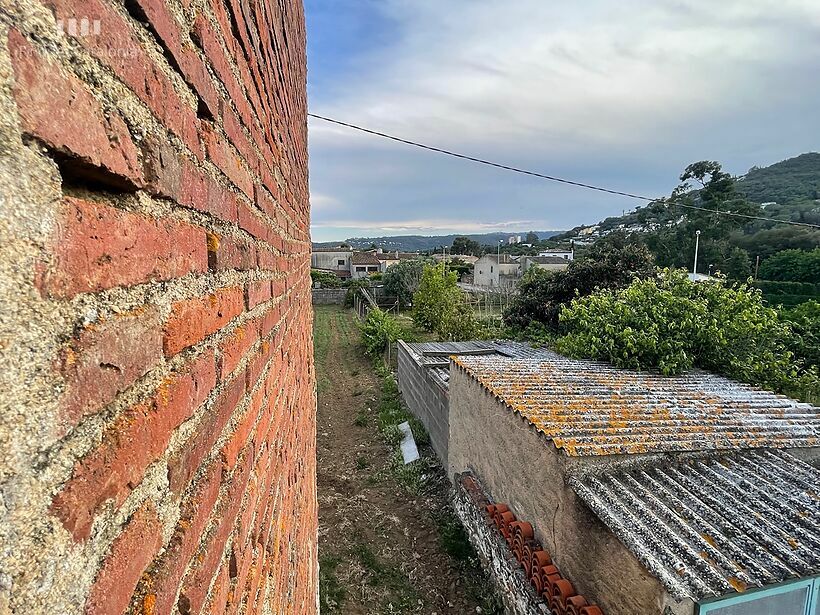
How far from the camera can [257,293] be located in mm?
1418

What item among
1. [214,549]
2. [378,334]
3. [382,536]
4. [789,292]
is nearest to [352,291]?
[378,334]

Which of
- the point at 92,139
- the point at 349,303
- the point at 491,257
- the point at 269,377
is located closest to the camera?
the point at 92,139

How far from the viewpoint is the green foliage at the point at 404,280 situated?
34719mm

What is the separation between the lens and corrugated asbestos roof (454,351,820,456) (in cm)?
485

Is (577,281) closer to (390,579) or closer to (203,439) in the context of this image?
(390,579)

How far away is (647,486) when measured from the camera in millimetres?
4367

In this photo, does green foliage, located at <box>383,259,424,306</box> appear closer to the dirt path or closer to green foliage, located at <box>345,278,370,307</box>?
green foliage, located at <box>345,278,370,307</box>

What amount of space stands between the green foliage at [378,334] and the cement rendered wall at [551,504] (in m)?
10.8

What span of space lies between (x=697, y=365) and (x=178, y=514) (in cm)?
1035

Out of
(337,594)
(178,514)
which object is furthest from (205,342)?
(337,594)

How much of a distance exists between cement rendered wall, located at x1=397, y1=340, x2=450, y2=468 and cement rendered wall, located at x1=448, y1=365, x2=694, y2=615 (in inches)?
59.5

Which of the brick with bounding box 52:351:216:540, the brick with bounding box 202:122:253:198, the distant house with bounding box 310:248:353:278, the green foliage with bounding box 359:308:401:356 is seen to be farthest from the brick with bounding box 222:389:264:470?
the distant house with bounding box 310:248:353:278

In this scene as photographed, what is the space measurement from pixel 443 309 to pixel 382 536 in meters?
13.4

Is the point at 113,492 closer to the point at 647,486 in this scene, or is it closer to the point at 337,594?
the point at 647,486
